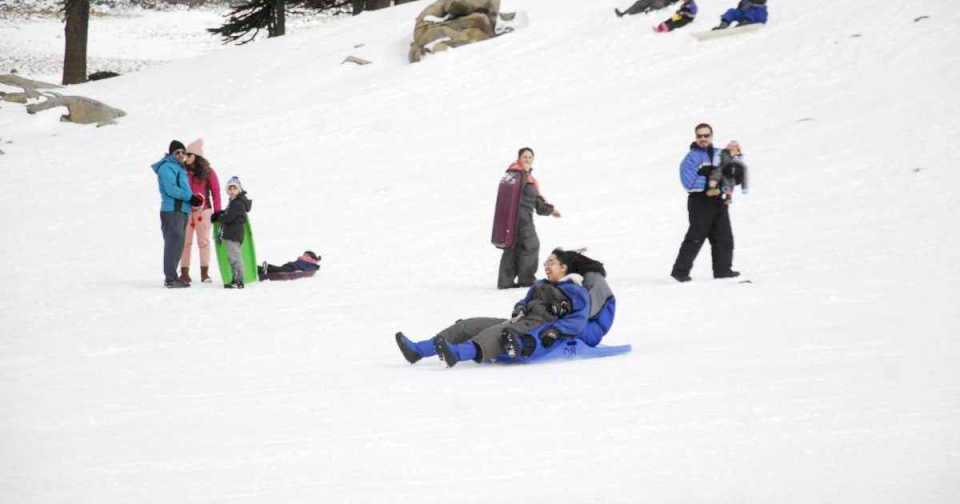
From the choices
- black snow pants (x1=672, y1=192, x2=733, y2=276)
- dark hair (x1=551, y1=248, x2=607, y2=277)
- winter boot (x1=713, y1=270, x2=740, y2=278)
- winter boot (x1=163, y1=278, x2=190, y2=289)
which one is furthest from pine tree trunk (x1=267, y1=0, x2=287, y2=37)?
dark hair (x1=551, y1=248, x2=607, y2=277)

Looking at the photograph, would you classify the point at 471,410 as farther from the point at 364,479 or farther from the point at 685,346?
the point at 685,346

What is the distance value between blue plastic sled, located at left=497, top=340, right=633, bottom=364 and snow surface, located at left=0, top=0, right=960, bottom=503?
0.90 ft

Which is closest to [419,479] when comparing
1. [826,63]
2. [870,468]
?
[870,468]

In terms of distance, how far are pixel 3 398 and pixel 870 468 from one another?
5457 millimetres

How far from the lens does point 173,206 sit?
12805mm

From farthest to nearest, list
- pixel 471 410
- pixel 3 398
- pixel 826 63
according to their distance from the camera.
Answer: pixel 826 63
pixel 3 398
pixel 471 410

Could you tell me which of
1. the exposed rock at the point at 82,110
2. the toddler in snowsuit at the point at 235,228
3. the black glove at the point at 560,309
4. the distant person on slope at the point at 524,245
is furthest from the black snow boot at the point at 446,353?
the exposed rock at the point at 82,110

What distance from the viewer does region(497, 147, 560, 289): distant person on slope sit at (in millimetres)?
11945

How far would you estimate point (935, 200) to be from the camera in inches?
535

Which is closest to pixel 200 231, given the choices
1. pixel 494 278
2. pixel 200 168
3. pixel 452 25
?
pixel 200 168

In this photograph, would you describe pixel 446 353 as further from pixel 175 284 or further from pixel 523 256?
pixel 175 284

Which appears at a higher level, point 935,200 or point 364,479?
point 935,200

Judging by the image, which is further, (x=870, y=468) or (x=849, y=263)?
(x=849, y=263)

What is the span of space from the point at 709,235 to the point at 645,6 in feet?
52.0
